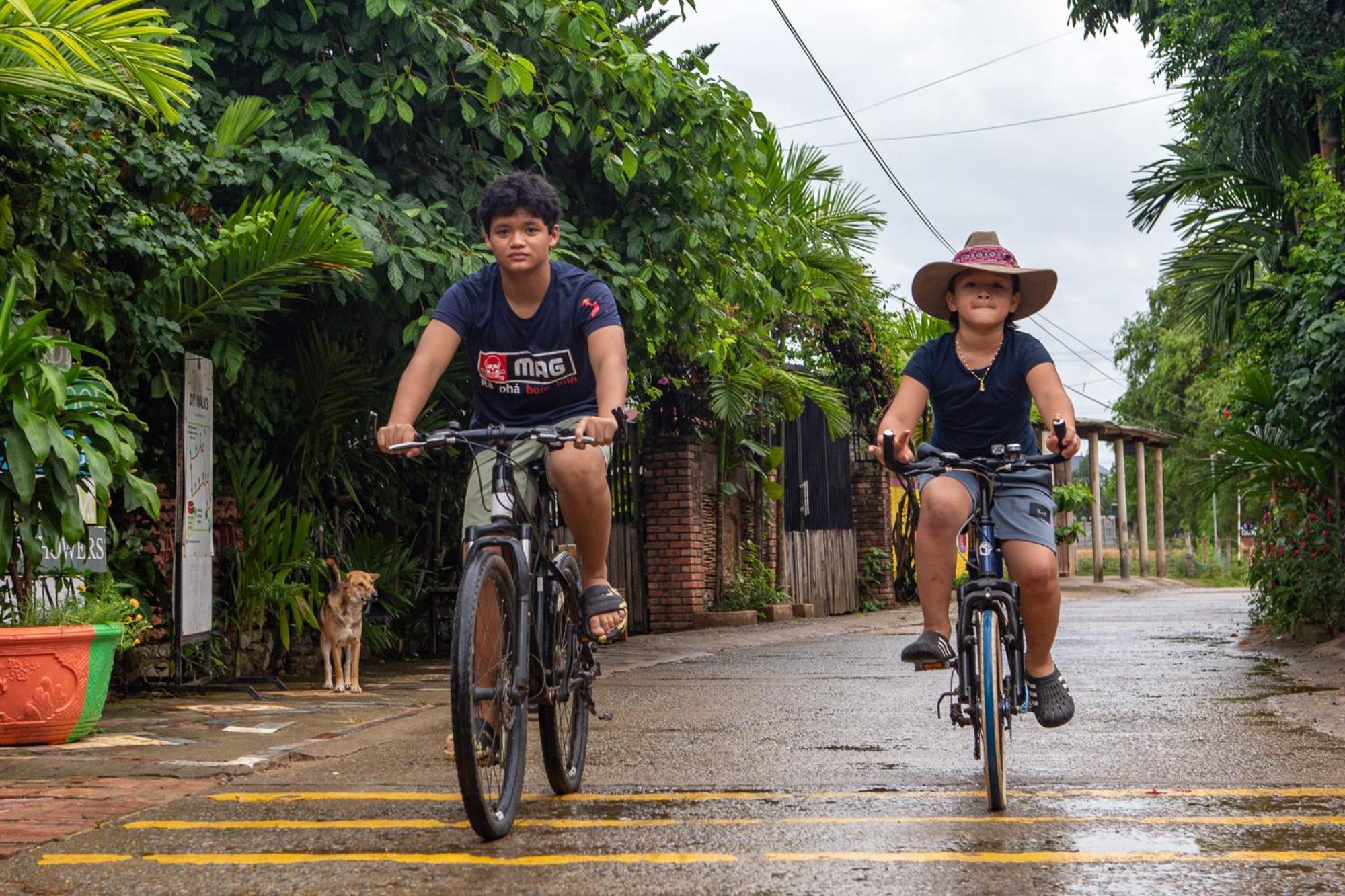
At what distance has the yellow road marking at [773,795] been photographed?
185 inches

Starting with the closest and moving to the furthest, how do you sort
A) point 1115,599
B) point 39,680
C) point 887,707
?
point 39,680, point 887,707, point 1115,599

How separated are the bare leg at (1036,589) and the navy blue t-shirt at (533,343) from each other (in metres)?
1.51

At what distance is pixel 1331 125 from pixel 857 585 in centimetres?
1069

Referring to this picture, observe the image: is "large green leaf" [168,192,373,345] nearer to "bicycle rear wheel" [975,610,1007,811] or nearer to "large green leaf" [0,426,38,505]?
"large green leaf" [0,426,38,505]

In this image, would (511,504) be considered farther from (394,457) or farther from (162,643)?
(394,457)

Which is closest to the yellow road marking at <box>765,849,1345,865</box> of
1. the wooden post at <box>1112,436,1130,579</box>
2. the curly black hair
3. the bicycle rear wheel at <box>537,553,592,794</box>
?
the bicycle rear wheel at <box>537,553,592,794</box>

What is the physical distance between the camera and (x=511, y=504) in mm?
4387

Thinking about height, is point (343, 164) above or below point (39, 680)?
above

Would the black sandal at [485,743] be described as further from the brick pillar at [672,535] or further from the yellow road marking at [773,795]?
the brick pillar at [672,535]

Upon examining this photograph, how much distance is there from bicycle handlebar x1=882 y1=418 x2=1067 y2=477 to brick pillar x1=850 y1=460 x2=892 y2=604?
16.1 meters

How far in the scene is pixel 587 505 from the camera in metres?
4.58

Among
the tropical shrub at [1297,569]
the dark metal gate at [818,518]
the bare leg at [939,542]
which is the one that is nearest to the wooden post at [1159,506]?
the dark metal gate at [818,518]

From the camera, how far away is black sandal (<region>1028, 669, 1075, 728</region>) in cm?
493

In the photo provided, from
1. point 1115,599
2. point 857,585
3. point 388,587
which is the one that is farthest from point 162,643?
point 1115,599
